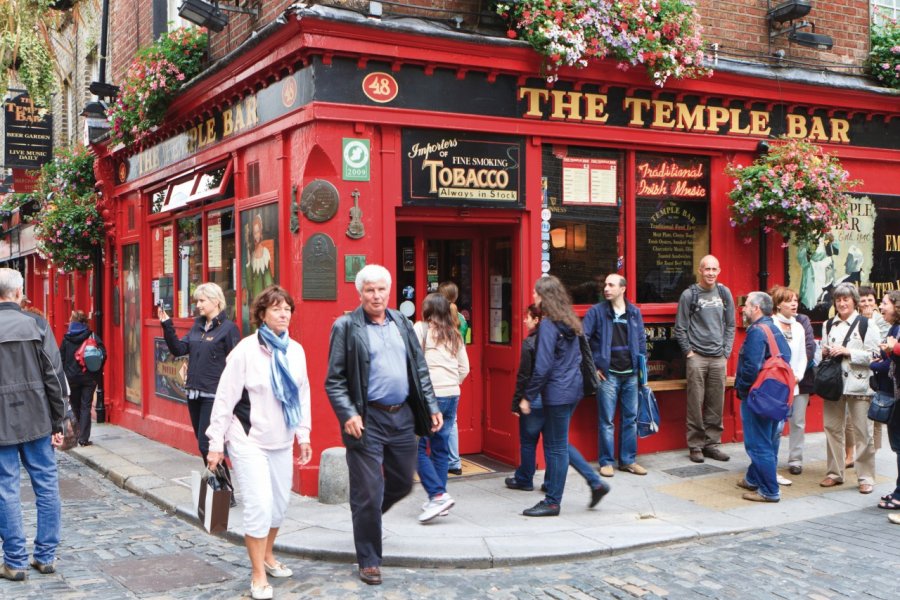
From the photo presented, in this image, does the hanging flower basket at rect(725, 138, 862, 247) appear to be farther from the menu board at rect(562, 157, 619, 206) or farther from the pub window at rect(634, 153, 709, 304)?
the menu board at rect(562, 157, 619, 206)

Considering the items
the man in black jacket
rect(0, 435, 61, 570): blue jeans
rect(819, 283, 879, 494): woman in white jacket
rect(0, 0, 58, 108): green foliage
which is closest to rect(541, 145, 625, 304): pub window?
rect(819, 283, 879, 494): woman in white jacket

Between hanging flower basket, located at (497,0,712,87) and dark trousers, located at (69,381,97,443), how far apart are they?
6.99 m

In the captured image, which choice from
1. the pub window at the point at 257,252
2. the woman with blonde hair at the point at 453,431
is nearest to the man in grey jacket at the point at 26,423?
the pub window at the point at 257,252

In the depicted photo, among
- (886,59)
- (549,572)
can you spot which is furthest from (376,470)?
(886,59)

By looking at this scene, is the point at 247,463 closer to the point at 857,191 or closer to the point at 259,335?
the point at 259,335

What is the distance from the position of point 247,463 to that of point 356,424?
69 centimetres

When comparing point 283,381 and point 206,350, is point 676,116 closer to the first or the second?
point 206,350

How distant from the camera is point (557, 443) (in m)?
7.02

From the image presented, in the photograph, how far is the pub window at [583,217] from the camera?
9.01 metres

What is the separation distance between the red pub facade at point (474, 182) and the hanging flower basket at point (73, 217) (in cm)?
277

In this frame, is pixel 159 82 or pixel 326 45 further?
pixel 159 82

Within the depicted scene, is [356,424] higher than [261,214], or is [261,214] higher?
[261,214]

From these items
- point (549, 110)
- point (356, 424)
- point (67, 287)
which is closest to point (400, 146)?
point (549, 110)

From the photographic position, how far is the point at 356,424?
18.0 ft
